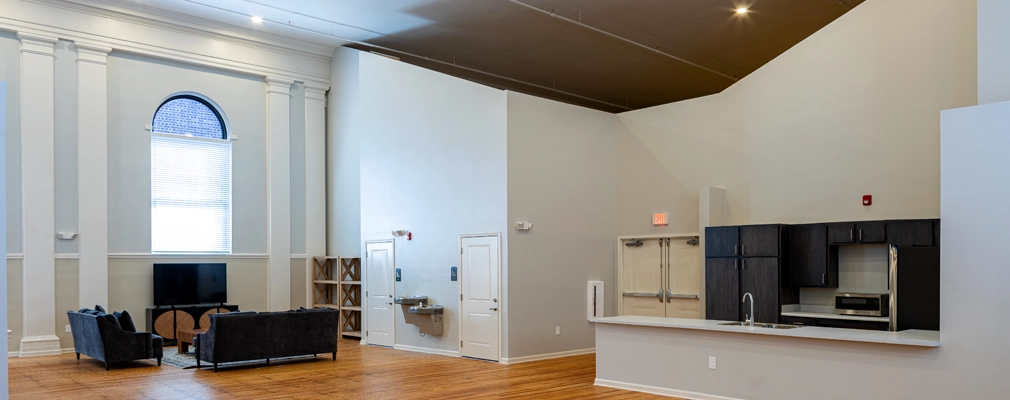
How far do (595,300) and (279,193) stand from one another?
6454 mm

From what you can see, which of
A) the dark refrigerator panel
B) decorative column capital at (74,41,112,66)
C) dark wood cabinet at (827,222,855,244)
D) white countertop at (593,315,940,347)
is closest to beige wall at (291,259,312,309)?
decorative column capital at (74,41,112,66)

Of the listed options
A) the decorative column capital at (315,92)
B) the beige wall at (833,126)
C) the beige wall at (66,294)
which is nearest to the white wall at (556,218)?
the beige wall at (833,126)

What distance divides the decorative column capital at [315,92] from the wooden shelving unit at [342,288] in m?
3.08

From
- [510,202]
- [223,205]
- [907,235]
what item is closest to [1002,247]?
[907,235]

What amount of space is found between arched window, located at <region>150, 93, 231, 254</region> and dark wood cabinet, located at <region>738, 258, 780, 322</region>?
900 cm

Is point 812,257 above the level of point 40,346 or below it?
above

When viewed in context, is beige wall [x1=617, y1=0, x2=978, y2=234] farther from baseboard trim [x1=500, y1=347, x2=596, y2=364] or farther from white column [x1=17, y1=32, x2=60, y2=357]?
white column [x1=17, y1=32, x2=60, y2=357]

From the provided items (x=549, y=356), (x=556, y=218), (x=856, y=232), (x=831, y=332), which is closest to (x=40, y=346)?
(x=549, y=356)

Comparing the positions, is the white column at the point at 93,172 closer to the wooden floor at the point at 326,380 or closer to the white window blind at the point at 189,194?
the white window blind at the point at 189,194

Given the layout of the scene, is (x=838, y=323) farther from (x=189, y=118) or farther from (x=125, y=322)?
(x=189, y=118)

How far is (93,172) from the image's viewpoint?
11969 millimetres

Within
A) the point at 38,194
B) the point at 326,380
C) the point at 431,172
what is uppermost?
the point at 431,172

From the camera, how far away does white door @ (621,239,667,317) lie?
10.8 metres

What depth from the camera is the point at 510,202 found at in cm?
1003
